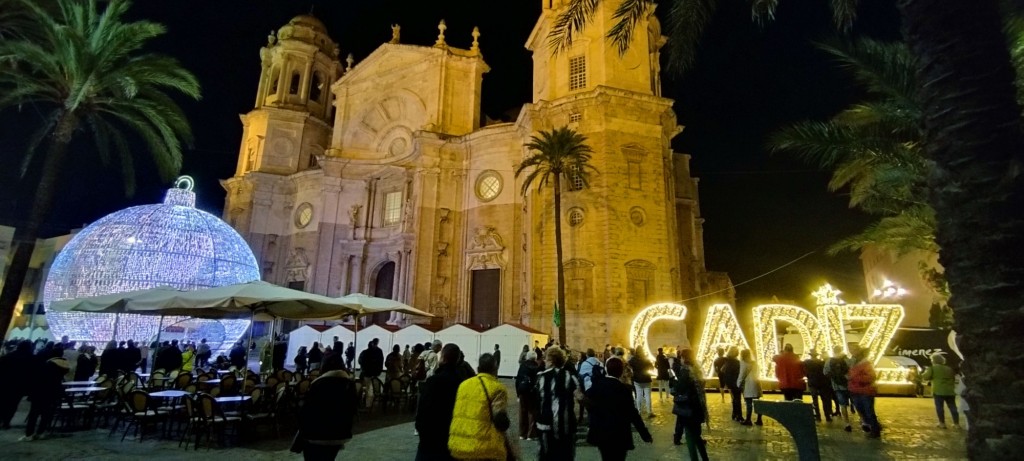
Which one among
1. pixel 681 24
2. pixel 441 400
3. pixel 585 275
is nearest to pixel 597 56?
pixel 585 275

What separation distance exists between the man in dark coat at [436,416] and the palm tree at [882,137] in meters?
9.11

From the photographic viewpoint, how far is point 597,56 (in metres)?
29.4

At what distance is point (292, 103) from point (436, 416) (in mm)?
45756

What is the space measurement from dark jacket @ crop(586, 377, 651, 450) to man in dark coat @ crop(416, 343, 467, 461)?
1576 mm

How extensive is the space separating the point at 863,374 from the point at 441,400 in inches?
380

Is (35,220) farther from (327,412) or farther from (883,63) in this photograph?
(883,63)

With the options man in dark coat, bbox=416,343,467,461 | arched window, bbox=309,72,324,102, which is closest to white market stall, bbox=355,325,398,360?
man in dark coat, bbox=416,343,467,461

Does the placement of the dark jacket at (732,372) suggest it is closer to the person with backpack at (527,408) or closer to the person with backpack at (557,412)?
the person with backpack at (527,408)

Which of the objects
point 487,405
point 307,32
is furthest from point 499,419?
point 307,32

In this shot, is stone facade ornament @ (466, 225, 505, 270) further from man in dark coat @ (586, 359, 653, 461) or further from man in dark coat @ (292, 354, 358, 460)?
man in dark coat @ (292, 354, 358, 460)

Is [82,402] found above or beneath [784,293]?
beneath

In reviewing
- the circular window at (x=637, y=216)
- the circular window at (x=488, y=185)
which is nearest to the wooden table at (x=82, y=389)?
the circular window at (x=637, y=216)

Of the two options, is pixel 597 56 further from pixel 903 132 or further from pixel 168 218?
pixel 168 218

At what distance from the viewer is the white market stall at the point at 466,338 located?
23781 mm
